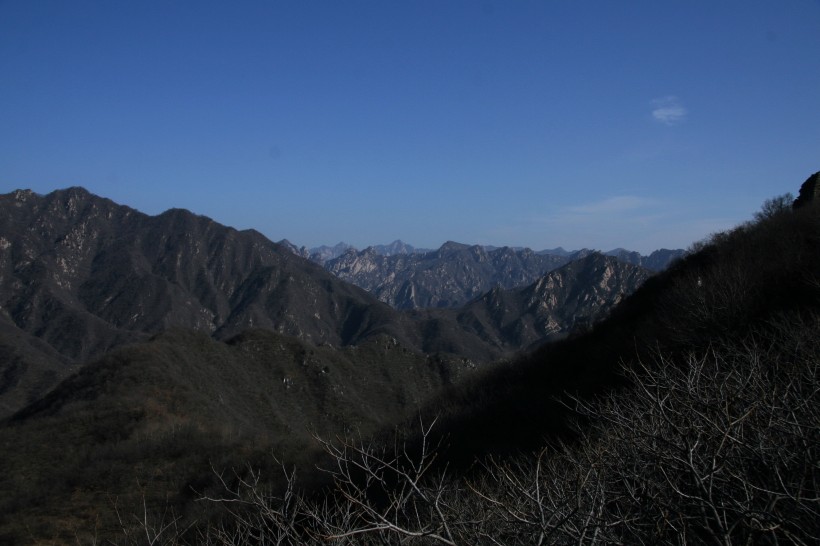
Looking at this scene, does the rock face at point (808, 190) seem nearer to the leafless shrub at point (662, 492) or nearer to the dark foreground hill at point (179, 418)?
the leafless shrub at point (662, 492)

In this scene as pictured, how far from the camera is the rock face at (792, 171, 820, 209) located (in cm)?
4788

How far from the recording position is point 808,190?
4928cm

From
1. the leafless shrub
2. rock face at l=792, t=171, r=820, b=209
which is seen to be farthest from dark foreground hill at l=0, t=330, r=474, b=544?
rock face at l=792, t=171, r=820, b=209

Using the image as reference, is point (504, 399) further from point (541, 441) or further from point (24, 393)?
point (24, 393)

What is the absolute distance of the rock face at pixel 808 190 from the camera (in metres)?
47.9

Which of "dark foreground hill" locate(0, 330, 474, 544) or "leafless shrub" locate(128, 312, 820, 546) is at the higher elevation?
"leafless shrub" locate(128, 312, 820, 546)

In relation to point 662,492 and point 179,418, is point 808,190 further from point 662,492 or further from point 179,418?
point 179,418

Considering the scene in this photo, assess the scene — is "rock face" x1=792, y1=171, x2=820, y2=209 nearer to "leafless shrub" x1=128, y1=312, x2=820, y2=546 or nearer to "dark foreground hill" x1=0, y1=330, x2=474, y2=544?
"leafless shrub" x1=128, y1=312, x2=820, y2=546

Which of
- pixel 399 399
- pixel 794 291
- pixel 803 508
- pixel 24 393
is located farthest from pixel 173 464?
pixel 24 393

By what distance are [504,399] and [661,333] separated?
17091 mm

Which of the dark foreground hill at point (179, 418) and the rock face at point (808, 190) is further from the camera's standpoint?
the rock face at point (808, 190)

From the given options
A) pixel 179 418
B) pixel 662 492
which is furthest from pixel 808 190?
pixel 179 418

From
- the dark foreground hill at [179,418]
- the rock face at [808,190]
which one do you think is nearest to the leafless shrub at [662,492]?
the dark foreground hill at [179,418]

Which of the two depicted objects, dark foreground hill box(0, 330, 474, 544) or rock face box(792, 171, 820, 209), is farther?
rock face box(792, 171, 820, 209)
